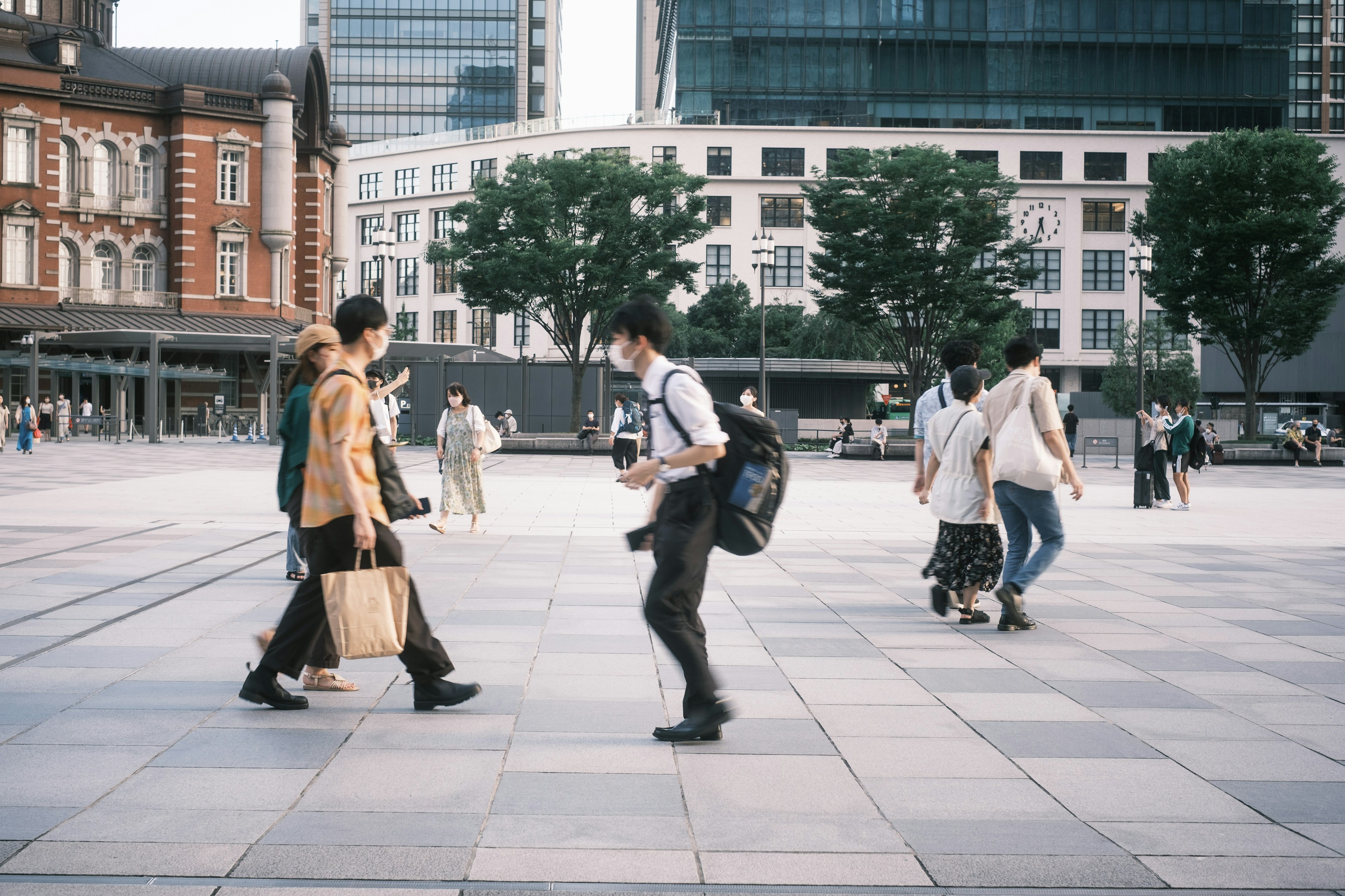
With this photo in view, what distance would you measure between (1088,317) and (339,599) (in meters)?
73.8

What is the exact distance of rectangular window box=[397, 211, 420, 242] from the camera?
83562 millimetres

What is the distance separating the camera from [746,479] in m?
4.66

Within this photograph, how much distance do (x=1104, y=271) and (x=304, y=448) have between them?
74283 mm

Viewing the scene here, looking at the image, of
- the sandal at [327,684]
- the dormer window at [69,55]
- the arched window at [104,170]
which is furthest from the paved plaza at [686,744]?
the dormer window at [69,55]

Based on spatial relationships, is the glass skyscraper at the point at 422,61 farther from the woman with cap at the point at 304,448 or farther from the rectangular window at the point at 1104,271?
the woman with cap at the point at 304,448

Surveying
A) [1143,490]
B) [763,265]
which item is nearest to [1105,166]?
[763,265]

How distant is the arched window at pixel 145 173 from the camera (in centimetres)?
5009

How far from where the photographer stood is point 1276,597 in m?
8.87

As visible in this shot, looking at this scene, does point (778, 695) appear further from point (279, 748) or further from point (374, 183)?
point (374, 183)

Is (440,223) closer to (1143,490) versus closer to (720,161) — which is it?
(720,161)

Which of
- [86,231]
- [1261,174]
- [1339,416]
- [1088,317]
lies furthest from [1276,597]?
[1088,317]

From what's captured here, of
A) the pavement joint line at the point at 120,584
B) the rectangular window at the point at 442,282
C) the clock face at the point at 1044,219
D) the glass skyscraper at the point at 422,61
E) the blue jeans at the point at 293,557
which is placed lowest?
the pavement joint line at the point at 120,584

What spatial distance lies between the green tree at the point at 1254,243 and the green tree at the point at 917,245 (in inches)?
236

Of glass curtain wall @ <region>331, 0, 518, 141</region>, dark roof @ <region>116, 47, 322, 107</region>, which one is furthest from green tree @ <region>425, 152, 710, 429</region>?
glass curtain wall @ <region>331, 0, 518, 141</region>
